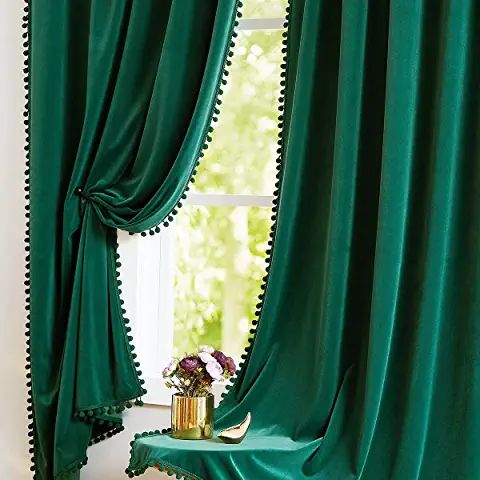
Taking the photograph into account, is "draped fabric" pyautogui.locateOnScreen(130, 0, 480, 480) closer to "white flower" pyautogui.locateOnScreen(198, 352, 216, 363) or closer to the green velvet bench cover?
the green velvet bench cover

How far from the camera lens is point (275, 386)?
8.27 ft

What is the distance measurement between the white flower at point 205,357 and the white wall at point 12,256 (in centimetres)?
78

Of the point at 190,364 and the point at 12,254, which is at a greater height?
the point at 12,254

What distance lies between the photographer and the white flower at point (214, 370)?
238 centimetres

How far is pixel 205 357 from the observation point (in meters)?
2.40

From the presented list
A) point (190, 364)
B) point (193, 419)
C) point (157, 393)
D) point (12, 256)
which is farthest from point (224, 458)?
point (12, 256)

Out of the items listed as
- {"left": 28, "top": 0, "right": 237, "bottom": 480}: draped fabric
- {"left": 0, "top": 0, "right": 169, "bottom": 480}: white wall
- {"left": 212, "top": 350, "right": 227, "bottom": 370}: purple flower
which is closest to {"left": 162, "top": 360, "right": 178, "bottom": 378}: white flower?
{"left": 212, "top": 350, "right": 227, "bottom": 370}: purple flower

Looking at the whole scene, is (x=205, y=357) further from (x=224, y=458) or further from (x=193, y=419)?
(x=224, y=458)

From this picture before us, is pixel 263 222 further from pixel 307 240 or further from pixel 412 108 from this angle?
pixel 412 108

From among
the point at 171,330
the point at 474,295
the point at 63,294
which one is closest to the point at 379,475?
the point at 474,295

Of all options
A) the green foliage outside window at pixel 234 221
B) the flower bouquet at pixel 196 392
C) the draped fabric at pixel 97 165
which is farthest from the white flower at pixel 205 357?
the green foliage outside window at pixel 234 221

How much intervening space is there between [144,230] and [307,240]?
0.48m

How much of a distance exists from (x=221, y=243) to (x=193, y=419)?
0.74 meters

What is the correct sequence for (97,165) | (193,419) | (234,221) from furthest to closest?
1. (234,221)
2. (97,165)
3. (193,419)
